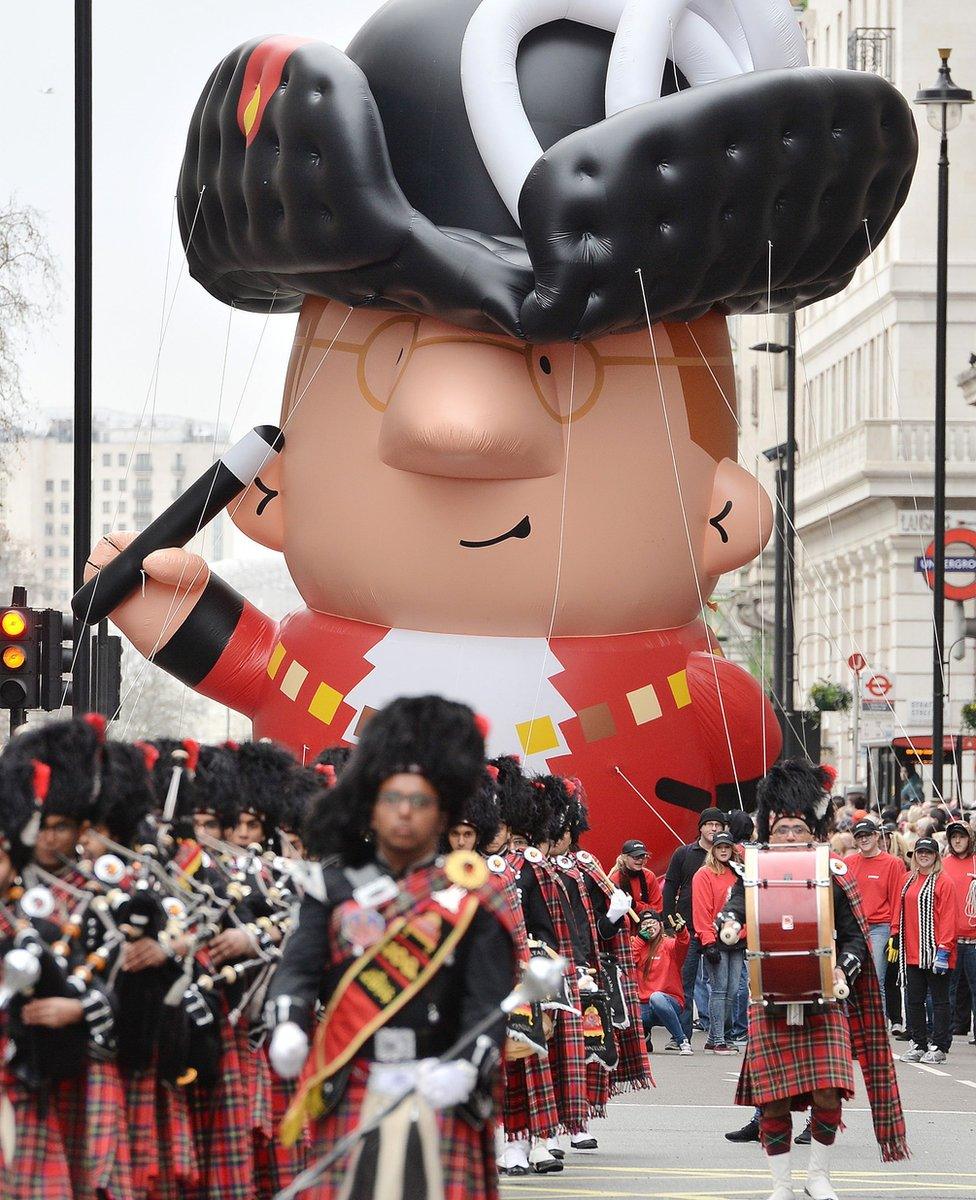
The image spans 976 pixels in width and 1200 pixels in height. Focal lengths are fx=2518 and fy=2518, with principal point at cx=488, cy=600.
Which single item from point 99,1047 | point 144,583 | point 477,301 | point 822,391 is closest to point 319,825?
point 99,1047

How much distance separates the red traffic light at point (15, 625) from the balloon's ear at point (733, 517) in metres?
4.24

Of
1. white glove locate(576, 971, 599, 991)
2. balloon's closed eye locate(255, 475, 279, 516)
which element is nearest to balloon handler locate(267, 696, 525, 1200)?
white glove locate(576, 971, 599, 991)

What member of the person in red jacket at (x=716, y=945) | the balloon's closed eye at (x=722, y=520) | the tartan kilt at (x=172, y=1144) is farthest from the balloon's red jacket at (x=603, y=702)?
the tartan kilt at (x=172, y=1144)

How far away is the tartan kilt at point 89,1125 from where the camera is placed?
7.43 m

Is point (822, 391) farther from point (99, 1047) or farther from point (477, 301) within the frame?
point (99, 1047)

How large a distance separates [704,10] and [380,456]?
3.30 m

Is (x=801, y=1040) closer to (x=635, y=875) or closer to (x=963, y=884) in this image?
(x=635, y=875)

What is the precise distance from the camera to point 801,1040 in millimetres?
10508

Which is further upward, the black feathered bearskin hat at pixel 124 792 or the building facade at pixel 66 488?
the building facade at pixel 66 488

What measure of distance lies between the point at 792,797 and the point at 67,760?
424 cm

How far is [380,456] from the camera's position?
1492 centimetres

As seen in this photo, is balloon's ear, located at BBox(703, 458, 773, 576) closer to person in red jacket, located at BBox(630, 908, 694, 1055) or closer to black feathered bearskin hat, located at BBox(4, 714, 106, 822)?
person in red jacket, located at BBox(630, 908, 694, 1055)

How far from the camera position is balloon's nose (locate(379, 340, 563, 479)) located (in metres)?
14.3

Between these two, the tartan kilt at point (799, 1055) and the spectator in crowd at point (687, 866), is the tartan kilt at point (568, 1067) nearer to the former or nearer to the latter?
the tartan kilt at point (799, 1055)
